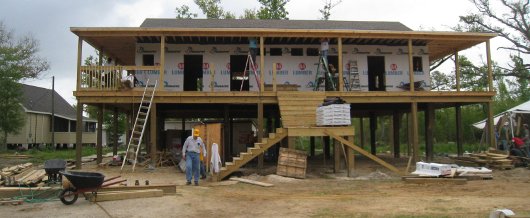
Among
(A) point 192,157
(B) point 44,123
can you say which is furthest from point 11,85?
(A) point 192,157

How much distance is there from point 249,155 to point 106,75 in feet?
20.9

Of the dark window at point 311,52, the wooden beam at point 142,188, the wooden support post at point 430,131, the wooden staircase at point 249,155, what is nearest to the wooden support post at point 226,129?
the wooden staircase at point 249,155

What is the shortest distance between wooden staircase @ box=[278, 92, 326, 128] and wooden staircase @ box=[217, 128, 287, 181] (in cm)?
53

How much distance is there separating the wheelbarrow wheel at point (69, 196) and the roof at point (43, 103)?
34.2 metres

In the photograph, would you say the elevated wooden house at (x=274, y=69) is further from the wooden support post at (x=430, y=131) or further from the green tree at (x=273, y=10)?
the green tree at (x=273, y=10)

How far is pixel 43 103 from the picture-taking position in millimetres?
44125

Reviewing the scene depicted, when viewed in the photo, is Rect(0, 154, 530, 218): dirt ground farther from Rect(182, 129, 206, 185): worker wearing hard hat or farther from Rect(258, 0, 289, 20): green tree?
Rect(258, 0, 289, 20): green tree

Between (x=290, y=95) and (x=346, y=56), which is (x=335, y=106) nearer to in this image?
(x=290, y=95)

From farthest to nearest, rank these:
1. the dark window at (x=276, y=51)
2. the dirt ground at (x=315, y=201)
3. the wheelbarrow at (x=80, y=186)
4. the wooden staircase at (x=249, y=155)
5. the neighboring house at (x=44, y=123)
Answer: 1. the neighboring house at (x=44, y=123)
2. the dark window at (x=276, y=51)
3. the wooden staircase at (x=249, y=155)
4. the wheelbarrow at (x=80, y=186)
5. the dirt ground at (x=315, y=201)

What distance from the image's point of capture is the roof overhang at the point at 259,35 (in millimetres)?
17125

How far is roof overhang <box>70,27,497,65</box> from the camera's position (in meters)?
17.1

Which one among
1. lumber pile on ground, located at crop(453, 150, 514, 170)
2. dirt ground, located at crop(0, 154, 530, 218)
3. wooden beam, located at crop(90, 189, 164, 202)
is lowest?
dirt ground, located at crop(0, 154, 530, 218)

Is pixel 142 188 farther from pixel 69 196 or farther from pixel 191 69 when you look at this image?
pixel 191 69

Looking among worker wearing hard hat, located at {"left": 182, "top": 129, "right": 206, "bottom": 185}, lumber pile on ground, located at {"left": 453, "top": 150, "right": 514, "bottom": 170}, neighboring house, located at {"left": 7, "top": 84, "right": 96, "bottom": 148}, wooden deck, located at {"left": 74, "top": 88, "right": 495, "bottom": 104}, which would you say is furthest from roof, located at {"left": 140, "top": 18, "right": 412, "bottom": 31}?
neighboring house, located at {"left": 7, "top": 84, "right": 96, "bottom": 148}
